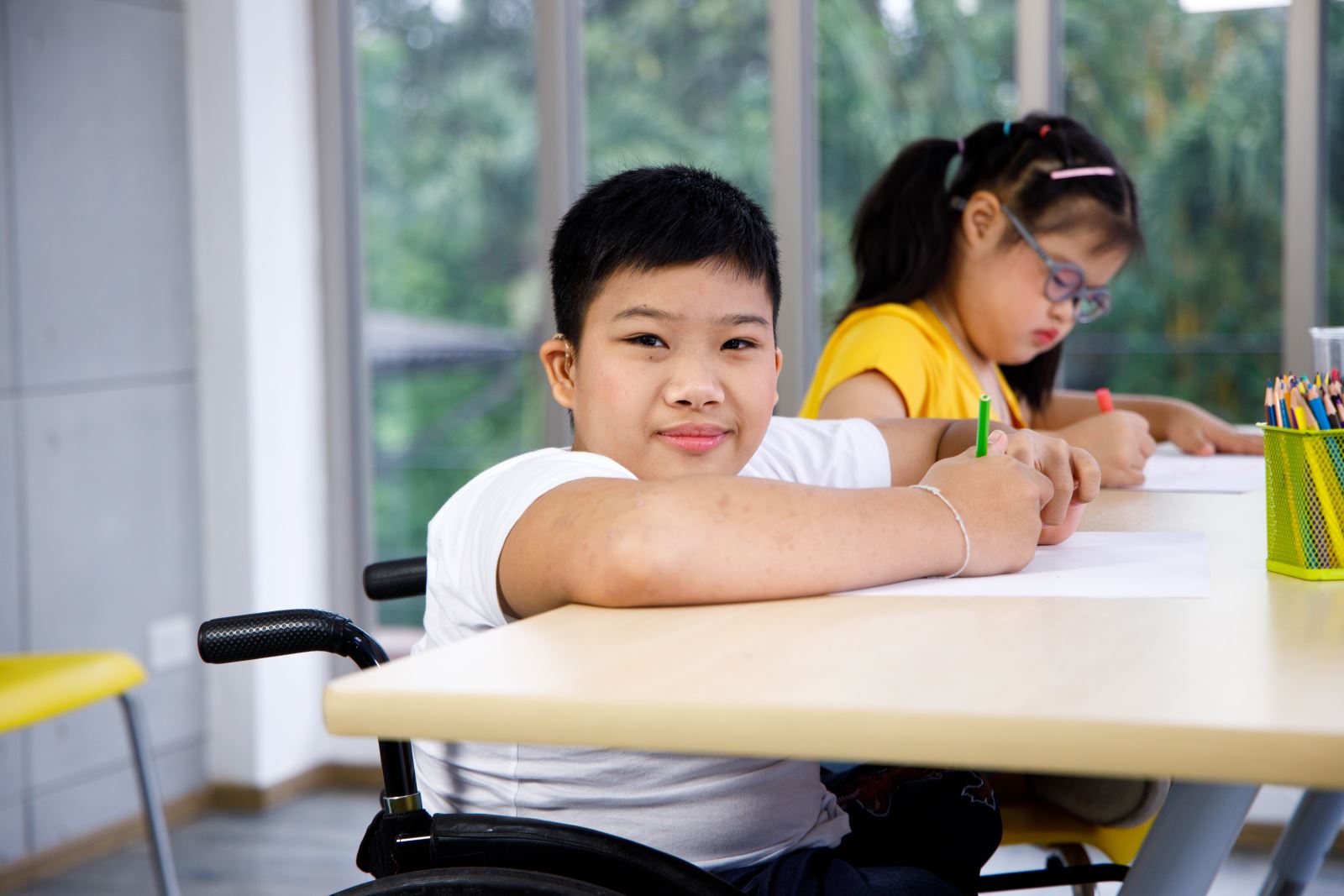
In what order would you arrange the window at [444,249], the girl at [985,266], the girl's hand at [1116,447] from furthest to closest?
the window at [444,249] < the girl at [985,266] < the girl's hand at [1116,447]

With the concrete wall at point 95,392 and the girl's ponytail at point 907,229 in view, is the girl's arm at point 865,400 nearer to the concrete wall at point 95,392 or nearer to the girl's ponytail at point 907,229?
the girl's ponytail at point 907,229

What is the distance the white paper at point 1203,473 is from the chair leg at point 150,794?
1.55 metres

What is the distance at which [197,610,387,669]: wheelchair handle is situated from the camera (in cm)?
98

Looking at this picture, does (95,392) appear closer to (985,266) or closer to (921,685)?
(985,266)

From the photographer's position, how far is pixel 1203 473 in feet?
5.26

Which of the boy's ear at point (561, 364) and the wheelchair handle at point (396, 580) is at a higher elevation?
the boy's ear at point (561, 364)

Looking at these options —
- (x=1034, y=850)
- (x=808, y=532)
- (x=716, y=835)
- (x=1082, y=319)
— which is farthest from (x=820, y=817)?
(x=1034, y=850)

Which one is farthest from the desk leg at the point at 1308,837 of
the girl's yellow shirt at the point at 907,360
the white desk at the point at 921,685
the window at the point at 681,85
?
the window at the point at 681,85

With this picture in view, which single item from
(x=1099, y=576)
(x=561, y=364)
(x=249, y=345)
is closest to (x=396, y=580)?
(x=561, y=364)

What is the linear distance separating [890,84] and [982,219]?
1.24 metres

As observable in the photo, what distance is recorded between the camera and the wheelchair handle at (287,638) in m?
0.98

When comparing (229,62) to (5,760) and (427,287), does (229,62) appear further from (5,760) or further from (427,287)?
(5,760)

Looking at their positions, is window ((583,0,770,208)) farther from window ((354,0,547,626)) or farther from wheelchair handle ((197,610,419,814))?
wheelchair handle ((197,610,419,814))

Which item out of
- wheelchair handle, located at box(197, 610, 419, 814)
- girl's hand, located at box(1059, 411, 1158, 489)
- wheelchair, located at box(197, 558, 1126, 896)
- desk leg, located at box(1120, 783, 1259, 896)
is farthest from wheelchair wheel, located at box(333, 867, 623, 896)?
girl's hand, located at box(1059, 411, 1158, 489)
